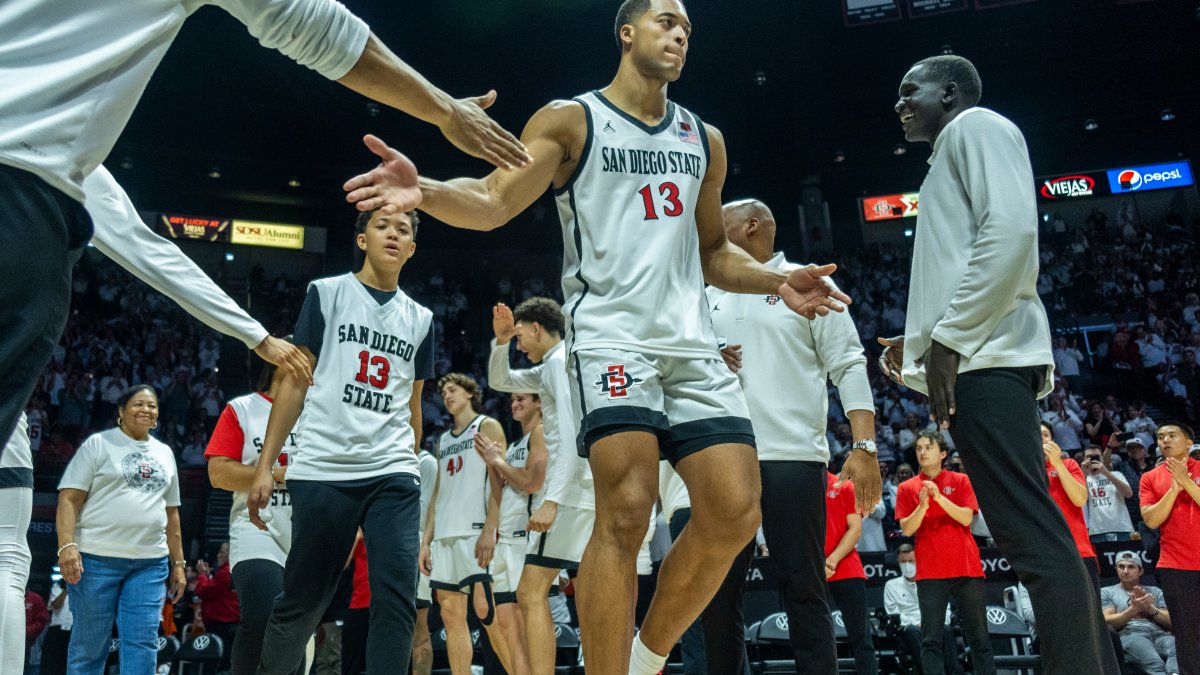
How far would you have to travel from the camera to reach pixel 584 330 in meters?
2.75

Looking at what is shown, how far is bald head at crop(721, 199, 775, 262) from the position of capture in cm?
437

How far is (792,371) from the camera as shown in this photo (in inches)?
160

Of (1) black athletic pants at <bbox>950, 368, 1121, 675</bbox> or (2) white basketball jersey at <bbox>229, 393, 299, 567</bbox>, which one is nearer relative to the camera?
(1) black athletic pants at <bbox>950, 368, 1121, 675</bbox>

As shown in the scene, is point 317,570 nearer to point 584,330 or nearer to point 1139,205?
point 584,330

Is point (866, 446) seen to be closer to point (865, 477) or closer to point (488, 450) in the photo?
point (865, 477)

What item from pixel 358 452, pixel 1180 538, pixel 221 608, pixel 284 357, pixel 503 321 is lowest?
pixel 221 608

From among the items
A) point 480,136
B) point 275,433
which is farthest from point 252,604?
point 480,136

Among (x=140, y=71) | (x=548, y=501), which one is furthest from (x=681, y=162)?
(x=548, y=501)

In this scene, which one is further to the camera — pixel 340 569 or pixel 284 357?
pixel 340 569

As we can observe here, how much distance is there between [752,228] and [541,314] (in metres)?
1.89

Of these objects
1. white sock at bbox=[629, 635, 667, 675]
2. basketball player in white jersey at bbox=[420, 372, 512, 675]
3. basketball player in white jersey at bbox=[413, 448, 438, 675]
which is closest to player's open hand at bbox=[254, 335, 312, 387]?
white sock at bbox=[629, 635, 667, 675]

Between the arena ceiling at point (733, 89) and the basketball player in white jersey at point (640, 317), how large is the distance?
15.7m

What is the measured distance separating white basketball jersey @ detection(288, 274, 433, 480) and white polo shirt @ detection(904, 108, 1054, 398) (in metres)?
2.16

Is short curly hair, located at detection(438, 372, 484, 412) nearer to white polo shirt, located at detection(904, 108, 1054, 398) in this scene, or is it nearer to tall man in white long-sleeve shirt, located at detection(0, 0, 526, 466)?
white polo shirt, located at detection(904, 108, 1054, 398)
